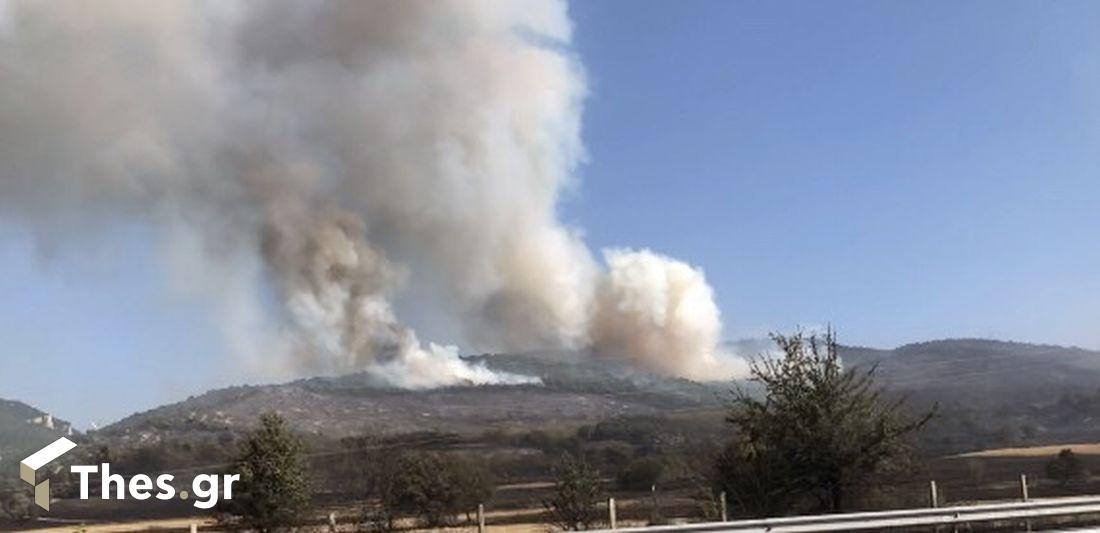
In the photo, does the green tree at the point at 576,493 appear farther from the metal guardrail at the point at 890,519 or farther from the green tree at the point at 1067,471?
the green tree at the point at 1067,471

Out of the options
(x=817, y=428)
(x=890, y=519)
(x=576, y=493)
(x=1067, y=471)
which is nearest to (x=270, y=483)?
(x=817, y=428)

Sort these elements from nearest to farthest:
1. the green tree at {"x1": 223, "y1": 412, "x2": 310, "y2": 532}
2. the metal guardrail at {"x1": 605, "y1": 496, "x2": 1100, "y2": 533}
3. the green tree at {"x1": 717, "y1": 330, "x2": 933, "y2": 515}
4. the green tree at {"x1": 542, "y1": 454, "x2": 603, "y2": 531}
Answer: the metal guardrail at {"x1": 605, "y1": 496, "x2": 1100, "y2": 533} < the green tree at {"x1": 717, "y1": 330, "x2": 933, "y2": 515} < the green tree at {"x1": 223, "y1": 412, "x2": 310, "y2": 532} < the green tree at {"x1": 542, "y1": 454, "x2": 603, "y2": 531}

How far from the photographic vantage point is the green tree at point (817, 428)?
92.4 ft

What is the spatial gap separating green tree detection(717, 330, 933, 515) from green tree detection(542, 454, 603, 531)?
1750 cm

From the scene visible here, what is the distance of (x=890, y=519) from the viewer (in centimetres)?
2073

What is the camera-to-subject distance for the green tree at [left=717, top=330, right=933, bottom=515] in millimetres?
28172

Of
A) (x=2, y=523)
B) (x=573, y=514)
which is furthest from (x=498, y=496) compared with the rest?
(x=573, y=514)

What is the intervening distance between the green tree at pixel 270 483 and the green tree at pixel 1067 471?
6428 cm

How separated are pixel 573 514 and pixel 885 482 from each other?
19.2m

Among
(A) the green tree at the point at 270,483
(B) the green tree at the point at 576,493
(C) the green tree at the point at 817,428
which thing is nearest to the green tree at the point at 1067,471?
(B) the green tree at the point at 576,493

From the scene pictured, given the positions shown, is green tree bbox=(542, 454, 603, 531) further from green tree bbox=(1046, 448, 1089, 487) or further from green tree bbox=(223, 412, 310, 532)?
green tree bbox=(1046, 448, 1089, 487)

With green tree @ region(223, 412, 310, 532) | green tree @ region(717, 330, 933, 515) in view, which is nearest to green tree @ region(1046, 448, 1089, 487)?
green tree @ region(717, 330, 933, 515)

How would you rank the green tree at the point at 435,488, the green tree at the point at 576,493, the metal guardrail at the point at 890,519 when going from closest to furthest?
the metal guardrail at the point at 890,519 → the green tree at the point at 576,493 → the green tree at the point at 435,488

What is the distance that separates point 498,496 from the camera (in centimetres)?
12006
